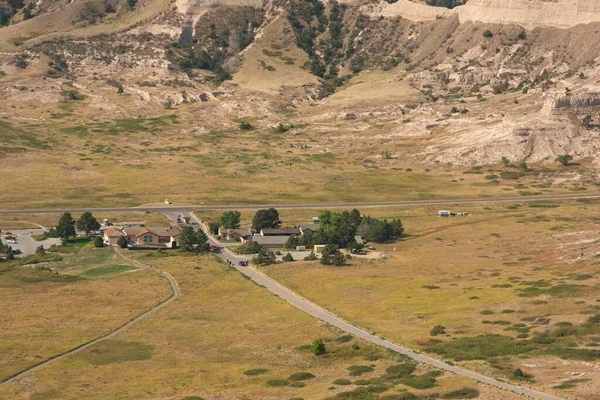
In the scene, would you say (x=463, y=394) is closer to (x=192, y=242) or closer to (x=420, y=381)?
(x=420, y=381)

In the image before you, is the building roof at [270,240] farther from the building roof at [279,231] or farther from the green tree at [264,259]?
the green tree at [264,259]

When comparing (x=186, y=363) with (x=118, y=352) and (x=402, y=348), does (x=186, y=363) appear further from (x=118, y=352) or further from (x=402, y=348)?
(x=402, y=348)

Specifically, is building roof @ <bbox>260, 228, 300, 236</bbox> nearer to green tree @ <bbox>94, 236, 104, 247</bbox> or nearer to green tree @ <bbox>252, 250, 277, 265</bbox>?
green tree @ <bbox>252, 250, 277, 265</bbox>

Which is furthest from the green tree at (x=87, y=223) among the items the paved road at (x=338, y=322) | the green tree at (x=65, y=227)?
the paved road at (x=338, y=322)

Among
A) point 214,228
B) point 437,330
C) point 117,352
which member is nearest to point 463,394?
point 437,330

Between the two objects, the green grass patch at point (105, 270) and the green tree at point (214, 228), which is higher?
the green tree at point (214, 228)
